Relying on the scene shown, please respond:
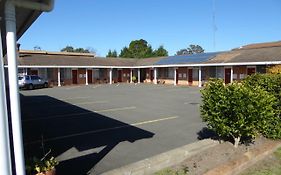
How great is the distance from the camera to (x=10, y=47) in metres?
3.46

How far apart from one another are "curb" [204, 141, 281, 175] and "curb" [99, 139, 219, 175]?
2.47 feet

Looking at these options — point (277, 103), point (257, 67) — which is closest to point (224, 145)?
point (277, 103)

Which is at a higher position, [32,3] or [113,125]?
[32,3]

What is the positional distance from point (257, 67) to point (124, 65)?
22.1 meters

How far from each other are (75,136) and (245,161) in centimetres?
514

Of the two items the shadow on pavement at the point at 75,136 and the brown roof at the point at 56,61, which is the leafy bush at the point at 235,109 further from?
the brown roof at the point at 56,61

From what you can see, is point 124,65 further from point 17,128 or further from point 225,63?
point 17,128

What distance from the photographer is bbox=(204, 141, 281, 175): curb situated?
554cm

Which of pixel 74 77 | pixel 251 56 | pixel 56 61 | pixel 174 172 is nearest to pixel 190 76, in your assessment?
pixel 251 56

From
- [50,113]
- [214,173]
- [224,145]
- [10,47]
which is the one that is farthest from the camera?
[50,113]

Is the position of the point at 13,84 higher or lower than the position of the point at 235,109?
higher

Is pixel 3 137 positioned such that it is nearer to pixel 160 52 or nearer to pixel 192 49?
pixel 160 52

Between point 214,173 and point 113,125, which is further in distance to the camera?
point 113,125

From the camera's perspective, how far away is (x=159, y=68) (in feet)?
146
